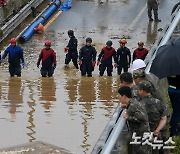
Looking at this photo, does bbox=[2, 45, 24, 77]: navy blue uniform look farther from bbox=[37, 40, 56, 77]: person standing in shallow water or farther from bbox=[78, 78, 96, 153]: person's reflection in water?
bbox=[78, 78, 96, 153]: person's reflection in water

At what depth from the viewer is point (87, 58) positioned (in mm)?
20656

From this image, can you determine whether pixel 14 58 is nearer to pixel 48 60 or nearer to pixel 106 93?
pixel 48 60

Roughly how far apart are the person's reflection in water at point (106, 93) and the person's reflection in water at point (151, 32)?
6050 millimetres

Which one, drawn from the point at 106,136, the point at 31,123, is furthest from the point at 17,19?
the point at 106,136

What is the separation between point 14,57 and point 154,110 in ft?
39.5

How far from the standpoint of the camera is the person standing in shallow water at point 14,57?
20.1m

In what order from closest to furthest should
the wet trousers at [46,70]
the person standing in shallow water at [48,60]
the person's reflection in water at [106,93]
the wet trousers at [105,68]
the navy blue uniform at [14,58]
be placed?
the person's reflection in water at [106,93], the navy blue uniform at [14,58], the person standing in shallow water at [48,60], the wet trousers at [46,70], the wet trousers at [105,68]

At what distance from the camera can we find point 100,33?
26781 mm

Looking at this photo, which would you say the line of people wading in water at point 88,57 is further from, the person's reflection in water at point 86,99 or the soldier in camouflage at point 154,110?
the soldier in camouflage at point 154,110

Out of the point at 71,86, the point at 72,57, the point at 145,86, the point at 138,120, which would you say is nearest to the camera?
the point at 138,120

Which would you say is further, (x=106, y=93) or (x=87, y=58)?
(x=87, y=58)

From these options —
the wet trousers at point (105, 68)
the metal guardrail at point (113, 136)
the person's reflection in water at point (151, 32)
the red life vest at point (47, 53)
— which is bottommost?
the wet trousers at point (105, 68)

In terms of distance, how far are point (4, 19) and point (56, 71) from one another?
6525mm

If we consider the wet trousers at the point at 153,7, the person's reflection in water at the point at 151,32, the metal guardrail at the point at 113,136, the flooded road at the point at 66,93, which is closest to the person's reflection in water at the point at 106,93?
the flooded road at the point at 66,93
